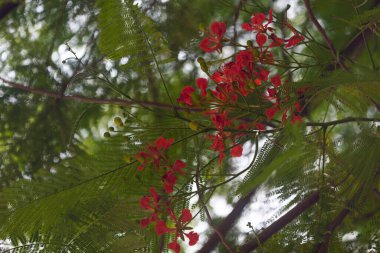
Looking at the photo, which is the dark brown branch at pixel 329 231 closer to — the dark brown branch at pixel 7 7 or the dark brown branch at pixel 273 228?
the dark brown branch at pixel 273 228

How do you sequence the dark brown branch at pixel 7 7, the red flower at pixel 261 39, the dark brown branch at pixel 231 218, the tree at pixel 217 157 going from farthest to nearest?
the dark brown branch at pixel 7 7 < the dark brown branch at pixel 231 218 < the red flower at pixel 261 39 < the tree at pixel 217 157

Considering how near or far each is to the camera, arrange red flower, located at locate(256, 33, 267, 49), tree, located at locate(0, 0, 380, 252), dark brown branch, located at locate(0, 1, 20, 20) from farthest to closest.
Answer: dark brown branch, located at locate(0, 1, 20, 20) → red flower, located at locate(256, 33, 267, 49) → tree, located at locate(0, 0, 380, 252)

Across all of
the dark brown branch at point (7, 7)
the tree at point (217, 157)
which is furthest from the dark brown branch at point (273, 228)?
the dark brown branch at point (7, 7)

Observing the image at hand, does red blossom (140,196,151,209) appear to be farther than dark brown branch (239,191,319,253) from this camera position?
No

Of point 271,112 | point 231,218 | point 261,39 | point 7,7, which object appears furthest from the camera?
point 7,7

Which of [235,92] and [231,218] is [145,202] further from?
[231,218]

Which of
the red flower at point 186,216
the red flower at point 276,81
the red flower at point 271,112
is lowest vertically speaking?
the red flower at point 186,216

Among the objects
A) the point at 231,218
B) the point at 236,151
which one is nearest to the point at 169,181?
the point at 236,151

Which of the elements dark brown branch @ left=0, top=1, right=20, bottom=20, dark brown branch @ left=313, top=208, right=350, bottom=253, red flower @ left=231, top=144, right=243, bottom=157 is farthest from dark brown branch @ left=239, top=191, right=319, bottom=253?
dark brown branch @ left=0, top=1, right=20, bottom=20

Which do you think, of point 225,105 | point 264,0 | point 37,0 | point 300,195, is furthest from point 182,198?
point 37,0

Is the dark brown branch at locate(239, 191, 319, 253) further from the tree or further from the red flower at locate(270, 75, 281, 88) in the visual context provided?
the red flower at locate(270, 75, 281, 88)

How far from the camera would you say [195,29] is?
173cm

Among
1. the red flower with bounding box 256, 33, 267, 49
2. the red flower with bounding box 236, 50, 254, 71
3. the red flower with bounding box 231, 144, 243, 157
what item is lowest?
the red flower with bounding box 231, 144, 243, 157

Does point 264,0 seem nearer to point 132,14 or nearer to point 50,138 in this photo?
point 132,14
